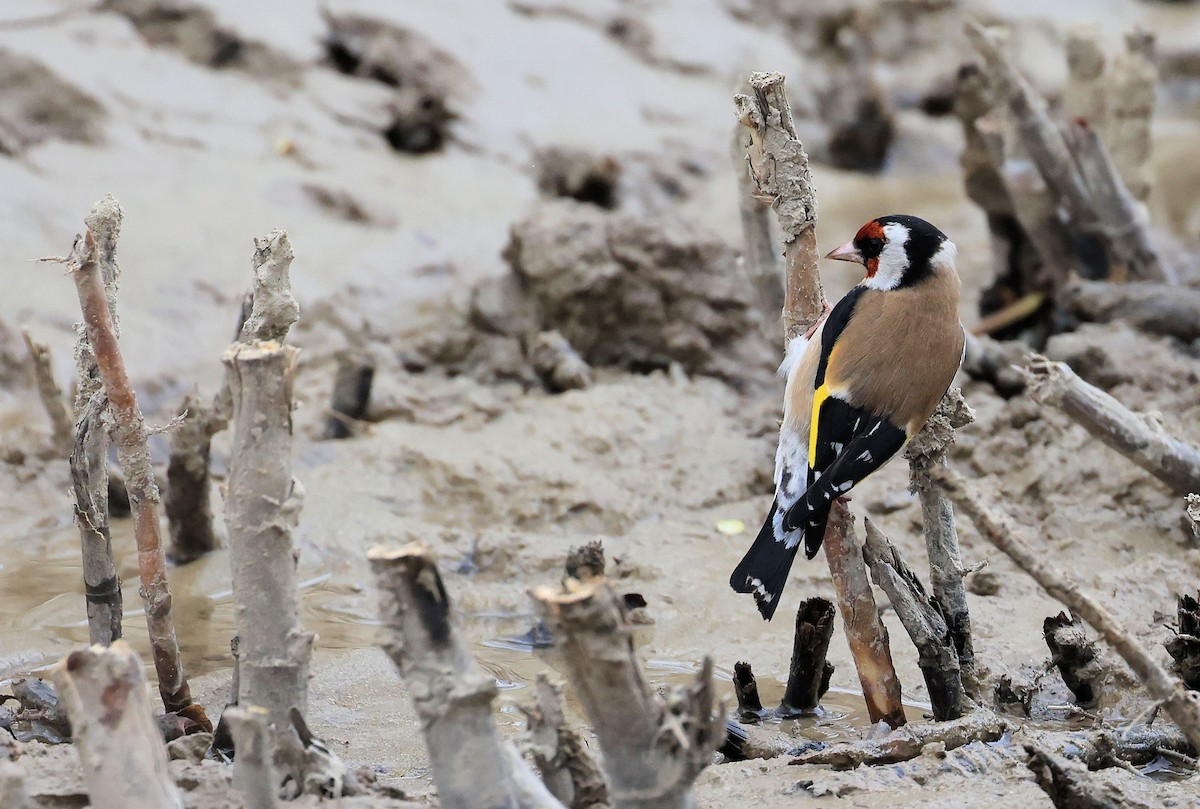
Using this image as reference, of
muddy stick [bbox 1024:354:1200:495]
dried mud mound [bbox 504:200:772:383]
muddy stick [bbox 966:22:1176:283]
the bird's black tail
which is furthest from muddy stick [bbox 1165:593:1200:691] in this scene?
muddy stick [bbox 966:22:1176:283]

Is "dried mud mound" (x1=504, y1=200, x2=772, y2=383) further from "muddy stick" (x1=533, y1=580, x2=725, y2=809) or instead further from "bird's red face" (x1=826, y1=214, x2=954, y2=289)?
"muddy stick" (x1=533, y1=580, x2=725, y2=809)

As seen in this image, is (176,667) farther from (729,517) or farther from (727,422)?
(727,422)

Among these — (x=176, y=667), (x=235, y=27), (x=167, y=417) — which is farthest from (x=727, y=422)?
(x=235, y=27)

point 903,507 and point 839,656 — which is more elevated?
point 903,507

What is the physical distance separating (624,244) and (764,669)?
8.82ft

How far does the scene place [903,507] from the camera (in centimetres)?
Answer: 501

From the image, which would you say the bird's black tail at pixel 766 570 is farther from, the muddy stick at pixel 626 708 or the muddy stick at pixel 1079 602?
the muddy stick at pixel 626 708

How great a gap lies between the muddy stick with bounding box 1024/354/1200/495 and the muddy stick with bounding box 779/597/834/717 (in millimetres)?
808

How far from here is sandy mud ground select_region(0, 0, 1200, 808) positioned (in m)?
3.99

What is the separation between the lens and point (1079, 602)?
2.61 meters

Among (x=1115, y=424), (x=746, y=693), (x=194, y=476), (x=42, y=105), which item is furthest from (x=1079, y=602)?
(x=42, y=105)

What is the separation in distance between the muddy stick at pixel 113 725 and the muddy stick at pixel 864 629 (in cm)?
171

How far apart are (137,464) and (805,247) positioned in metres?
1.71

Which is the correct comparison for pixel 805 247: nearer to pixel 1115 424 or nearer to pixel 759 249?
pixel 1115 424
